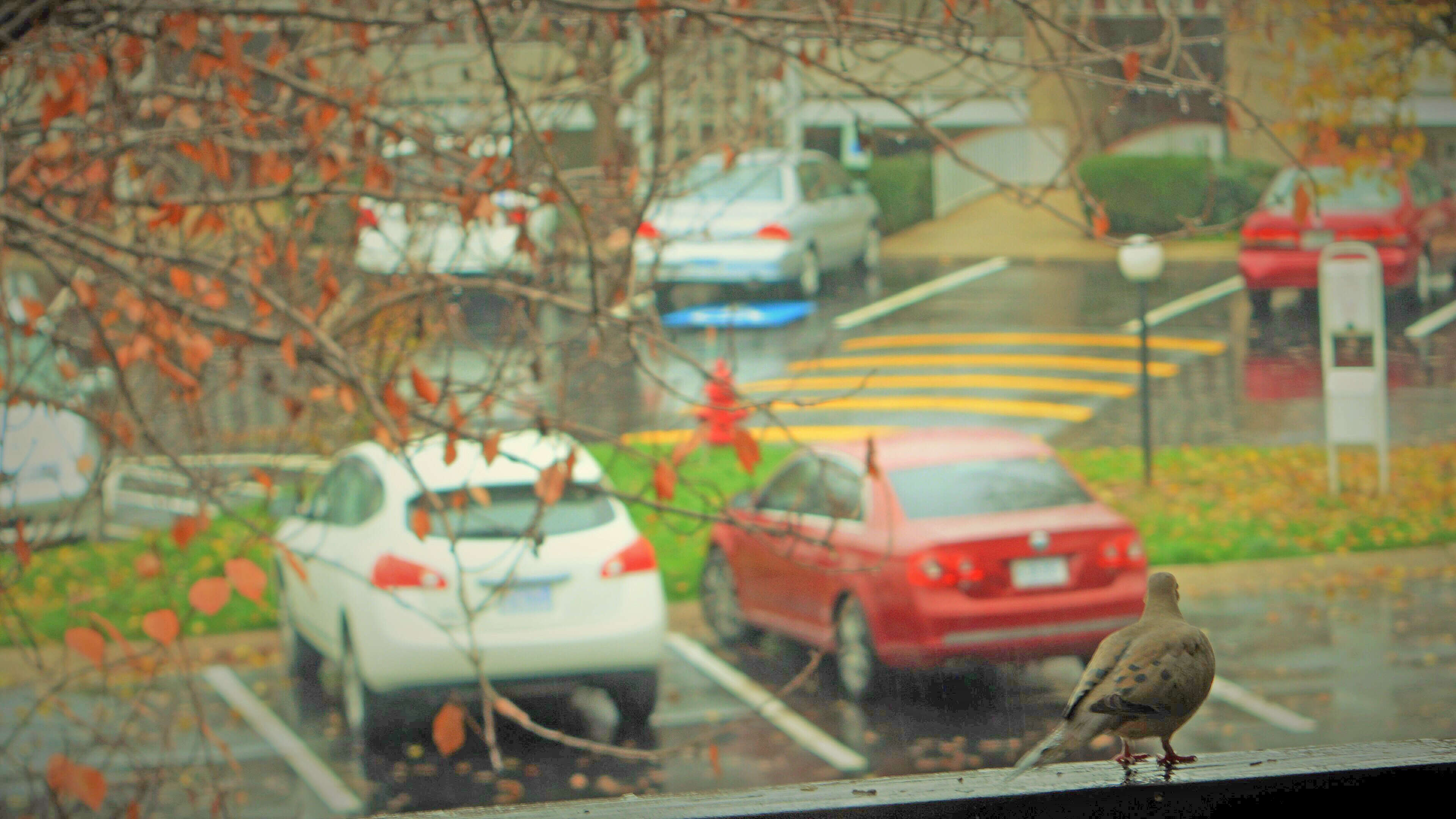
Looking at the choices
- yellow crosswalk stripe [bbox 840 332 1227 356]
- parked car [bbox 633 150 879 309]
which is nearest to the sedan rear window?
parked car [bbox 633 150 879 309]

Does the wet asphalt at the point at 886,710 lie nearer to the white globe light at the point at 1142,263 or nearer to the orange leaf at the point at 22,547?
the orange leaf at the point at 22,547

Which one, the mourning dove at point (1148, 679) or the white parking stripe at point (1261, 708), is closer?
the mourning dove at point (1148, 679)

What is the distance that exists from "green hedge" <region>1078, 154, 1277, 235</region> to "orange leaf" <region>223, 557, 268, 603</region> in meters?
4.94

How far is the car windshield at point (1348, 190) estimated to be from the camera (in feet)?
26.7

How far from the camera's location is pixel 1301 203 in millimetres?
3873

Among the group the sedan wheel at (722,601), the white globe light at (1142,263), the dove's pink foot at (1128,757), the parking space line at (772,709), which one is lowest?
the parking space line at (772,709)

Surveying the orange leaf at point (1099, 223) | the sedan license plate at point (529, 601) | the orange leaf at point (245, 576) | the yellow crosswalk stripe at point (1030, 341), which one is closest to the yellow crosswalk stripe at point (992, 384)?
the yellow crosswalk stripe at point (1030, 341)

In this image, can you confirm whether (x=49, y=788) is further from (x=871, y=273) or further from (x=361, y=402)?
(x=871, y=273)

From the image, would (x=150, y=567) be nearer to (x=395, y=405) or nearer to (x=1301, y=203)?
(x=395, y=405)

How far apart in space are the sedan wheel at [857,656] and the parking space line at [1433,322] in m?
8.16

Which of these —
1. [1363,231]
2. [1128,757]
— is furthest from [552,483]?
[1363,231]

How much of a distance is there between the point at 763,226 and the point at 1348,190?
4.18 meters

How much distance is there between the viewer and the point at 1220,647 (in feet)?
26.3

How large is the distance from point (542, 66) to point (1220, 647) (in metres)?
4.74
